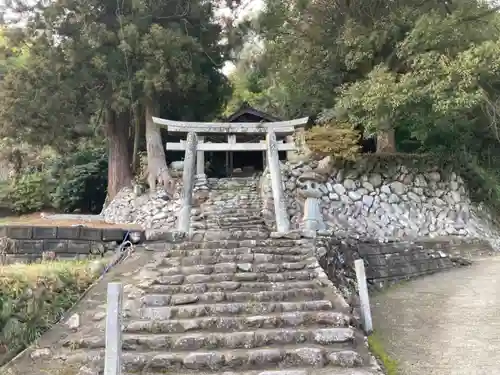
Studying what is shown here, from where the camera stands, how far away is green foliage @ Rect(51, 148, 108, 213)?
19641 millimetres

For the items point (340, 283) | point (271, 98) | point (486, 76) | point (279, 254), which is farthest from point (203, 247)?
point (271, 98)

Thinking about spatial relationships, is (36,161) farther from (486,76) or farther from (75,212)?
(486,76)

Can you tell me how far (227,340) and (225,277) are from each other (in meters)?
1.55

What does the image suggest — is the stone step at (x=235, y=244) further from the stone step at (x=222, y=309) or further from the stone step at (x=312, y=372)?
the stone step at (x=312, y=372)

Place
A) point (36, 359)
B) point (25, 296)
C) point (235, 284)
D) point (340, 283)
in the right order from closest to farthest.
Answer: point (36, 359) < point (25, 296) < point (235, 284) < point (340, 283)

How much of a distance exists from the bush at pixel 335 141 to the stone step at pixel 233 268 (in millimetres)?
7909

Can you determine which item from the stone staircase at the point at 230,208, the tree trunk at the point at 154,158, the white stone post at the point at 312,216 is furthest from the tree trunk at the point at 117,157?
the white stone post at the point at 312,216

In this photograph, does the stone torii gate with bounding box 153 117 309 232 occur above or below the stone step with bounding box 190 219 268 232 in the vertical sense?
above

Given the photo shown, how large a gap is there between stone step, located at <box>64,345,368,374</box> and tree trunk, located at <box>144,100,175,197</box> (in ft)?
38.1

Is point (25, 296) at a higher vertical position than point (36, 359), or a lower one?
higher

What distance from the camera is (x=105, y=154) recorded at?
21141mm

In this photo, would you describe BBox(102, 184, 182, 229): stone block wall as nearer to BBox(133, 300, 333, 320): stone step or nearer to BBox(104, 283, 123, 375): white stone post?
BBox(133, 300, 333, 320): stone step

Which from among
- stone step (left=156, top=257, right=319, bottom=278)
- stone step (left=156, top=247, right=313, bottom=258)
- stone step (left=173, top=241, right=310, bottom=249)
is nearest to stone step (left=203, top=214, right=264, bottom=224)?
stone step (left=173, top=241, right=310, bottom=249)

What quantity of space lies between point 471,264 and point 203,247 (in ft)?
26.9
